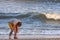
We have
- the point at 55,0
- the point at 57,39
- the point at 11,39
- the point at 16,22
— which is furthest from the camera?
the point at 55,0

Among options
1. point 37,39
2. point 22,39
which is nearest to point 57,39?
point 37,39

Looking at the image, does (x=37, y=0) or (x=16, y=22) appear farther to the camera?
(x=37, y=0)

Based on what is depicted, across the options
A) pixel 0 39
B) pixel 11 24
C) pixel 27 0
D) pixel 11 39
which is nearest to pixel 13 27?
pixel 11 24

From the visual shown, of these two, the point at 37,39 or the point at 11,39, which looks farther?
the point at 37,39

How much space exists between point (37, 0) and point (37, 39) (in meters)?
17.3

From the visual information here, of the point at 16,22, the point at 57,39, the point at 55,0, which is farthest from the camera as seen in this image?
the point at 55,0

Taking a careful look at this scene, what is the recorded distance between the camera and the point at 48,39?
4.30 m

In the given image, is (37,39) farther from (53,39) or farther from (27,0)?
(27,0)

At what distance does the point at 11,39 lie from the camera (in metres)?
3.96

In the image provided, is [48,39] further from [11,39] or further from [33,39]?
[11,39]

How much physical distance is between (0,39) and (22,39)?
0.37m

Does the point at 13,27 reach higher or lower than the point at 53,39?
higher

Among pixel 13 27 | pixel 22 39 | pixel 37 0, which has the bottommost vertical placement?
pixel 37 0

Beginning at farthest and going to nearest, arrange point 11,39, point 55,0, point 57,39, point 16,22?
point 55,0, point 57,39, point 11,39, point 16,22
